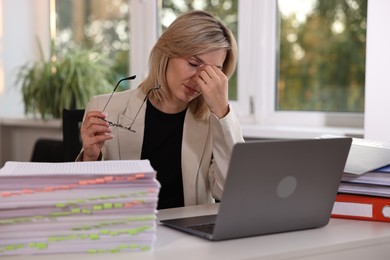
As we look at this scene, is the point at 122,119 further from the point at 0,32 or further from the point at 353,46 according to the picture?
the point at 0,32

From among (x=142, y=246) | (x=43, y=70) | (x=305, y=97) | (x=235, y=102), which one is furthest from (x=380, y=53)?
(x=43, y=70)

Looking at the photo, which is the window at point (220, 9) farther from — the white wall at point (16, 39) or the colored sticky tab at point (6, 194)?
the colored sticky tab at point (6, 194)

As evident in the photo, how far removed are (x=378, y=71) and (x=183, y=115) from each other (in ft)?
2.47

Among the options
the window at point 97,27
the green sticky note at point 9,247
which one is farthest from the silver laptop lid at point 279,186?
the window at point 97,27

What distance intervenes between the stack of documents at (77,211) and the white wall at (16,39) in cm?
301

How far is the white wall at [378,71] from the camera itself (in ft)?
7.59

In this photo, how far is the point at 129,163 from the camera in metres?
1.30

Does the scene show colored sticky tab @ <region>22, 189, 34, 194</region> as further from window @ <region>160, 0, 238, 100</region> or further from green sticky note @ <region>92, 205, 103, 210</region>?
window @ <region>160, 0, 238, 100</region>

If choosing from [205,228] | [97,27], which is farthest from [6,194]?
[97,27]

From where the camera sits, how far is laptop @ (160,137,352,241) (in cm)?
123

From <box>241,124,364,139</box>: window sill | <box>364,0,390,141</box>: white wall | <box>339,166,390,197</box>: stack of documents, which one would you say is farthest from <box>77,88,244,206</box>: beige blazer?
<box>241,124,364,139</box>: window sill

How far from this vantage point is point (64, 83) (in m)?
3.73

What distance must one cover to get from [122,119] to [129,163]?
77cm

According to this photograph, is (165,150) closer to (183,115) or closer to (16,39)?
(183,115)
